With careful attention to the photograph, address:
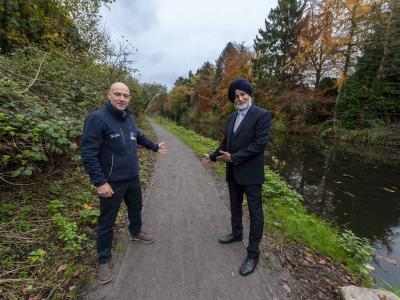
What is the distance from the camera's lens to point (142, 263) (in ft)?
9.19

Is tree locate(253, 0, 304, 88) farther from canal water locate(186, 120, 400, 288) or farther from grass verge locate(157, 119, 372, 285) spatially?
grass verge locate(157, 119, 372, 285)

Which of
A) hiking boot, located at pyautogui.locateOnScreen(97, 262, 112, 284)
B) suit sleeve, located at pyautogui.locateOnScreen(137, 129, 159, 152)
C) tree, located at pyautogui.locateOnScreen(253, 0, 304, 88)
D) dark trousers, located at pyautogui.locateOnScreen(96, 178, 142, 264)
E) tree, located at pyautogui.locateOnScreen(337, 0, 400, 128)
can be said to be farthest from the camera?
tree, located at pyautogui.locateOnScreen(253, 0, 304, 88)

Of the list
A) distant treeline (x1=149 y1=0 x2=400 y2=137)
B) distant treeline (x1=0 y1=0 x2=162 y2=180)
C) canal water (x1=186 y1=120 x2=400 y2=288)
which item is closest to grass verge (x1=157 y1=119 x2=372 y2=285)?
canal water (x1=186 y1=120 x2=400 y2=288)

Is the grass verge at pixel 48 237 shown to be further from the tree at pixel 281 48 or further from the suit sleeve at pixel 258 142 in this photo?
the tree at pixel 281 48

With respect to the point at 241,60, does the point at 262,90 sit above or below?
below

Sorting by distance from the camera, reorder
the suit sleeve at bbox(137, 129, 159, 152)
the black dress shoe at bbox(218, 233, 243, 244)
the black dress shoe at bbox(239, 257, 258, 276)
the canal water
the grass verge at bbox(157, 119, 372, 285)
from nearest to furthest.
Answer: the black dress shoe at bbox(239, 257, 258, 276) < the suit sleeve at bbox(137, 129, 159, 152) < the black dress shoe at bbox(218, 233, 243, 244) < the grass verge at bbox(157, 119, 372, 285) < the canal water

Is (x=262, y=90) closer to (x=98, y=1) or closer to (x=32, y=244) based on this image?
(x=98, y=1)

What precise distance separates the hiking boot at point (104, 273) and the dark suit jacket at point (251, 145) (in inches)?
72.4

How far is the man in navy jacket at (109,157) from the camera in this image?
233 centimetres

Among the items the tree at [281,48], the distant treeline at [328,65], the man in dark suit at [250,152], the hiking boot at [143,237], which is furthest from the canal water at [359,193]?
the tree at [281,48]

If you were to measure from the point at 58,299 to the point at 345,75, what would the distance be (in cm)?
2489

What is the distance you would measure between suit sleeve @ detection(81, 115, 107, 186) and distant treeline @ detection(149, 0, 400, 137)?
2246 centimetres

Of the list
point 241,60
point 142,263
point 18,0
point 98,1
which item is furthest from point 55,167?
point 241,60

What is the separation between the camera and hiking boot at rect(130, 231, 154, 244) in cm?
323
